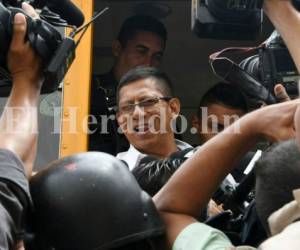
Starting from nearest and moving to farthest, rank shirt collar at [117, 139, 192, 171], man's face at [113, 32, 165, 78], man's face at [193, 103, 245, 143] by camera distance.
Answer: shirt collar at [117, 139, 192, 171], man's face at [193, 103, 245, 143], man's face at [113, 32, 165, 78]

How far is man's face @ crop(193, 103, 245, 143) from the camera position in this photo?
9.95ft

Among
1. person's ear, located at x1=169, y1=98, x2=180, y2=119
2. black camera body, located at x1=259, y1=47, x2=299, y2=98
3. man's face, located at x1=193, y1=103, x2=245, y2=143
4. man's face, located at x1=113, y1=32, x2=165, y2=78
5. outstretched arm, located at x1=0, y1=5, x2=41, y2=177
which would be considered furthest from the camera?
man's face, located at x1=113, y1=32, x2=165, y2=78

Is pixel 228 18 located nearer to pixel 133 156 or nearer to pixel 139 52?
pixel 133 156

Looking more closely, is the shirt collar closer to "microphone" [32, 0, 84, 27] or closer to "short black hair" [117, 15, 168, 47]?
"microphone" [32, 0, 84, 27]

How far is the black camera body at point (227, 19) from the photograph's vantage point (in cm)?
174

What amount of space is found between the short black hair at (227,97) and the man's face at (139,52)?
307 mm

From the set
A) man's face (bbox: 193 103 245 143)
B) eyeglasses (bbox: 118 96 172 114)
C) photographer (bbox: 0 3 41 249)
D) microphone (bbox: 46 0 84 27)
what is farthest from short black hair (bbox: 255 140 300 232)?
man's face (bbox: 193 103 245 143)

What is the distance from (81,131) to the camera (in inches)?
107

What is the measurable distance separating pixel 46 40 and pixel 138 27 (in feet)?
5.47

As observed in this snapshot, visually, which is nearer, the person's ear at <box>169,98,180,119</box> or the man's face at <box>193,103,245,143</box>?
the person's ear at <box>169,98,180,119</box>

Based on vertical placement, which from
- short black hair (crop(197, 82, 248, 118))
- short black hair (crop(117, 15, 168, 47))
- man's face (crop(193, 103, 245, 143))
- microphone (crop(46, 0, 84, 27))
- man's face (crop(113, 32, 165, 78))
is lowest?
man's face (crop(193, 103, 245, 143))

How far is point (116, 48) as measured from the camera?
342cm

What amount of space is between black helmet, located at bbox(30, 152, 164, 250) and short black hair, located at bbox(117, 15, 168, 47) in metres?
1.64

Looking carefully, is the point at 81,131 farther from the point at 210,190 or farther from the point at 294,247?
the point at 294,247
